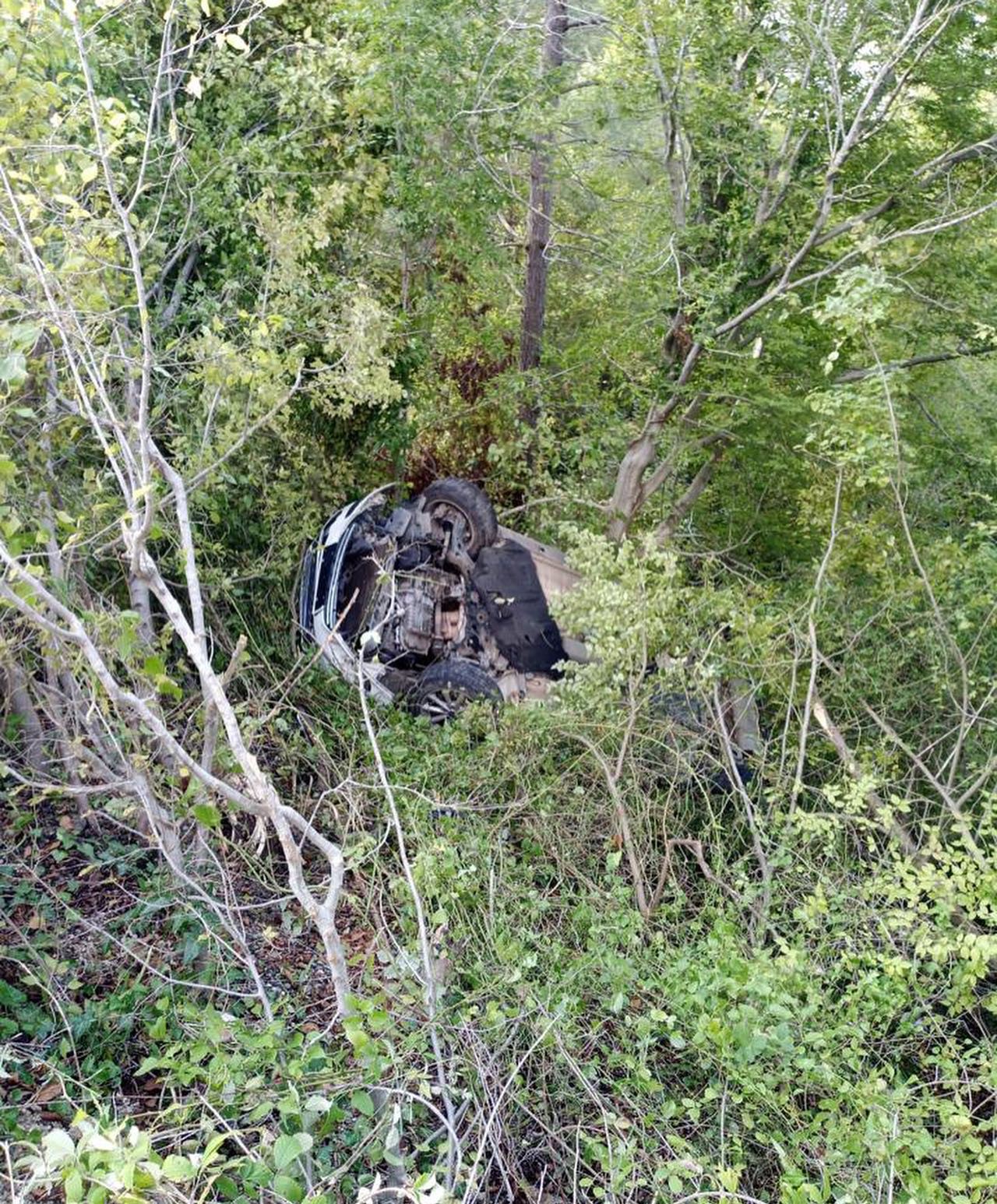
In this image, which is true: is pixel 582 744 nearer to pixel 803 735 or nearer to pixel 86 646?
pixel 803 735

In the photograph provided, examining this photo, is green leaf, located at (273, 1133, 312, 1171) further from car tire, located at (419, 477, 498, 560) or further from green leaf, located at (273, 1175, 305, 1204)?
car tire, located at (419, 477, 498, 560)

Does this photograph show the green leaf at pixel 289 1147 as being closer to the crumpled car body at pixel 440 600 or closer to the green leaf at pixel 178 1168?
the green leaf at pixel 178 1168

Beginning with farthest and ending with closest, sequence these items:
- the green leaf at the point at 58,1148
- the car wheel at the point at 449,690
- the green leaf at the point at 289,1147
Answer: the car wheel at the point at 449,690, the green leaf at the point at 289,1147, the green leaf at the point at 58,1148

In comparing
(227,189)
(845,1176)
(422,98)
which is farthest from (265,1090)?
(422,98)

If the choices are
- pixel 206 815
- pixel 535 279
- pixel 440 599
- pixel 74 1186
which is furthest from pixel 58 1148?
pixel 535 279

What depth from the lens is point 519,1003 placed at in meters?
4.51

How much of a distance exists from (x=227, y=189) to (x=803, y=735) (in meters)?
5.60

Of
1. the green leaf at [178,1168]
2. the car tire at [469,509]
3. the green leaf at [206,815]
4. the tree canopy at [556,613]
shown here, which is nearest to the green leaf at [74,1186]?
the tree canopy at [556,613]

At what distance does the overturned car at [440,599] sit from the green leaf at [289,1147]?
4971 mm

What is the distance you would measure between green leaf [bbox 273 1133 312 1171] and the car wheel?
192 inches

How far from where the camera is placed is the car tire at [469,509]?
29.8ft

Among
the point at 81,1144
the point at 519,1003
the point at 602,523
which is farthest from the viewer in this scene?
the point at 602,523

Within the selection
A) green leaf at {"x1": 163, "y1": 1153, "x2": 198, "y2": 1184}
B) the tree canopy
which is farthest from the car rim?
green leaf at {"x1": 163, "y1": 1153, "x2": 198, "y2": 1184}

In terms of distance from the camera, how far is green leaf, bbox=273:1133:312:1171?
3.02 meters
